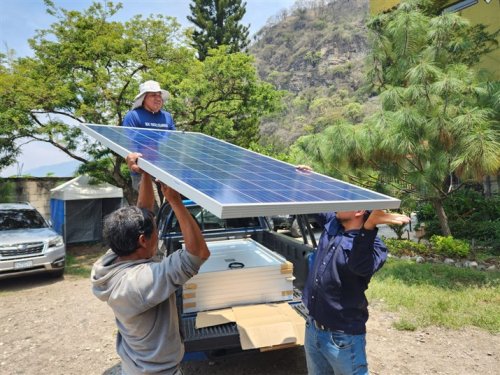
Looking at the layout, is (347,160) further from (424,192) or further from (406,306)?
(406,306)

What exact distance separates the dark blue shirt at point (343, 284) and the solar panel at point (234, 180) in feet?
1.06

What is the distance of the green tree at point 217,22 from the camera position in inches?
1040

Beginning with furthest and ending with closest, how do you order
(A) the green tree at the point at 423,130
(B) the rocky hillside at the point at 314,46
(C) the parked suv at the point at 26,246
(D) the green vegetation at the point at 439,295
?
(B) the rocky hillside at the point at 314,46 < (C) the parked suv at the point at 26,246 < (A) the green tree at the point at 423,130 < (D) the green vegetation at the point at 439,295

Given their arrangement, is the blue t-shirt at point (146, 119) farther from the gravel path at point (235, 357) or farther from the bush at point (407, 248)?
the bush at point (407, 248)

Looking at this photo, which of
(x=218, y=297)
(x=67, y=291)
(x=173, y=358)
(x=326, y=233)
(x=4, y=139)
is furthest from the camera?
(x=4, y=139)

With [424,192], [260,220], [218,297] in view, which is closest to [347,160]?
[424,192]

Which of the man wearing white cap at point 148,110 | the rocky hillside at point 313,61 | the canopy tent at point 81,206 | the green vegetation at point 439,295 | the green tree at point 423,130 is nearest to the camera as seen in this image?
the man wearing white cap at point 148,110

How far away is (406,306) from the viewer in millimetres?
5297

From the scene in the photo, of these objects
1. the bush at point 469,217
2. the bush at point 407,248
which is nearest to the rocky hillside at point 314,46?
the bush at point 469,217

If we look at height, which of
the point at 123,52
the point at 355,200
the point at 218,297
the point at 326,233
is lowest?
the point at 218,297

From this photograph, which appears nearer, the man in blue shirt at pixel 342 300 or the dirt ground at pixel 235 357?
the man in blue shirt at pixel 342 300

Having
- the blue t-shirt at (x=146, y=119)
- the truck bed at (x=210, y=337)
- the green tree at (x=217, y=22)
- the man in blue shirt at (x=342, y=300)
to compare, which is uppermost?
the green tree at (x=217, y=22)

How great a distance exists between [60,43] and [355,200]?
411 inches

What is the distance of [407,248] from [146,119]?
6.77 metres
